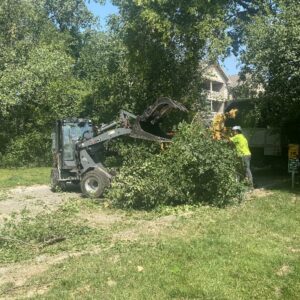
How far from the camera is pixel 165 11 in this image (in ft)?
53.5

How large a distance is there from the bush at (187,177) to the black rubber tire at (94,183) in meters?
1.76

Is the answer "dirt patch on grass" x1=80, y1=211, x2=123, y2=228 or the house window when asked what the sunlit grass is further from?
the house window

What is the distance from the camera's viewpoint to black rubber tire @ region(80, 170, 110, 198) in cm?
1366

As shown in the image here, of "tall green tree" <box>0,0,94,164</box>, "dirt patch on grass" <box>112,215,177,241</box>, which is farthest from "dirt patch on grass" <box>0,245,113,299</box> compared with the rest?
"tall green tree" <box>0,0,94,164</box>

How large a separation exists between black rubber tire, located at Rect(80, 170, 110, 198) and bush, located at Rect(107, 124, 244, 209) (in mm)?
1757

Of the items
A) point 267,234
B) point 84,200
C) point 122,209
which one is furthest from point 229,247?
point 84,200

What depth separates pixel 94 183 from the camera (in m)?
14.0

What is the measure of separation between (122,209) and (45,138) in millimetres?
15106

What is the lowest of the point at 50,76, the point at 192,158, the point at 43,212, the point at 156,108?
the point at 43,212

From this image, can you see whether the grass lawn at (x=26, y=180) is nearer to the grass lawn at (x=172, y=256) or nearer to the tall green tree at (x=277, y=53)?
the grass lawn at (x=172, y=256)

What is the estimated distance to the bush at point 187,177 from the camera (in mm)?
11328

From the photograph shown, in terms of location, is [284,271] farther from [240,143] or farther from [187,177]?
[240,143]

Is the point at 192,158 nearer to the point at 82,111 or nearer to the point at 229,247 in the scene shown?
the point at 229,247

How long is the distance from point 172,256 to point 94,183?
23.0 ft
